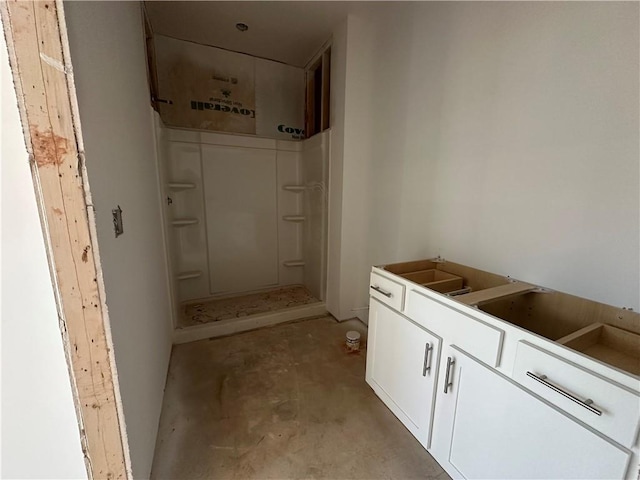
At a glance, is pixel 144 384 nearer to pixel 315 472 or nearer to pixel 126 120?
pixel 315 472

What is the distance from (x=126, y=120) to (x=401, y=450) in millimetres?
2117

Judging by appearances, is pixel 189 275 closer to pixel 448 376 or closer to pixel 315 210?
pixel 315 210

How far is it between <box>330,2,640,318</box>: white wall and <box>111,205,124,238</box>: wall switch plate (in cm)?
174

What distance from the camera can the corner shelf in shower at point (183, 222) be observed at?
270 cm

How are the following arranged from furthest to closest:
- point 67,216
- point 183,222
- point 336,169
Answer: point 183,222
point 336,169
point 67,216

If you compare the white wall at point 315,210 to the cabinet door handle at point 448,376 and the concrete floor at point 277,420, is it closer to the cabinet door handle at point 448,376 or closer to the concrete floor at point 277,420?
the concrete floor at point 277,420

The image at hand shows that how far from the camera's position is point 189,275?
2.84 m

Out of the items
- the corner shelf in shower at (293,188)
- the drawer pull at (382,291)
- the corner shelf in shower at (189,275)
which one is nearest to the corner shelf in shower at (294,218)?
the corner shelf in shower at (293,188)

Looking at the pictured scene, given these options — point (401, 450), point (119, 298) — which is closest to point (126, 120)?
point (119, 298)

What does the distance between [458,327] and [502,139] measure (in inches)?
42.7

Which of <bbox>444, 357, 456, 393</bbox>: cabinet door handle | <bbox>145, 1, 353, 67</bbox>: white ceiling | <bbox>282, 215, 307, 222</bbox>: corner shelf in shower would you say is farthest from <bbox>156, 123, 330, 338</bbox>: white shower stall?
<bbox>444, 357, 456, 393</bbox>: cabinet door handle

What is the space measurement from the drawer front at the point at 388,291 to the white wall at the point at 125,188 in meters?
1.25

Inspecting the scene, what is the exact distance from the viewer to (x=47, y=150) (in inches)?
25.1

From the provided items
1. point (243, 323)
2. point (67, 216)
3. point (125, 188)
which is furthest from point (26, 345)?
point (243, 323)
